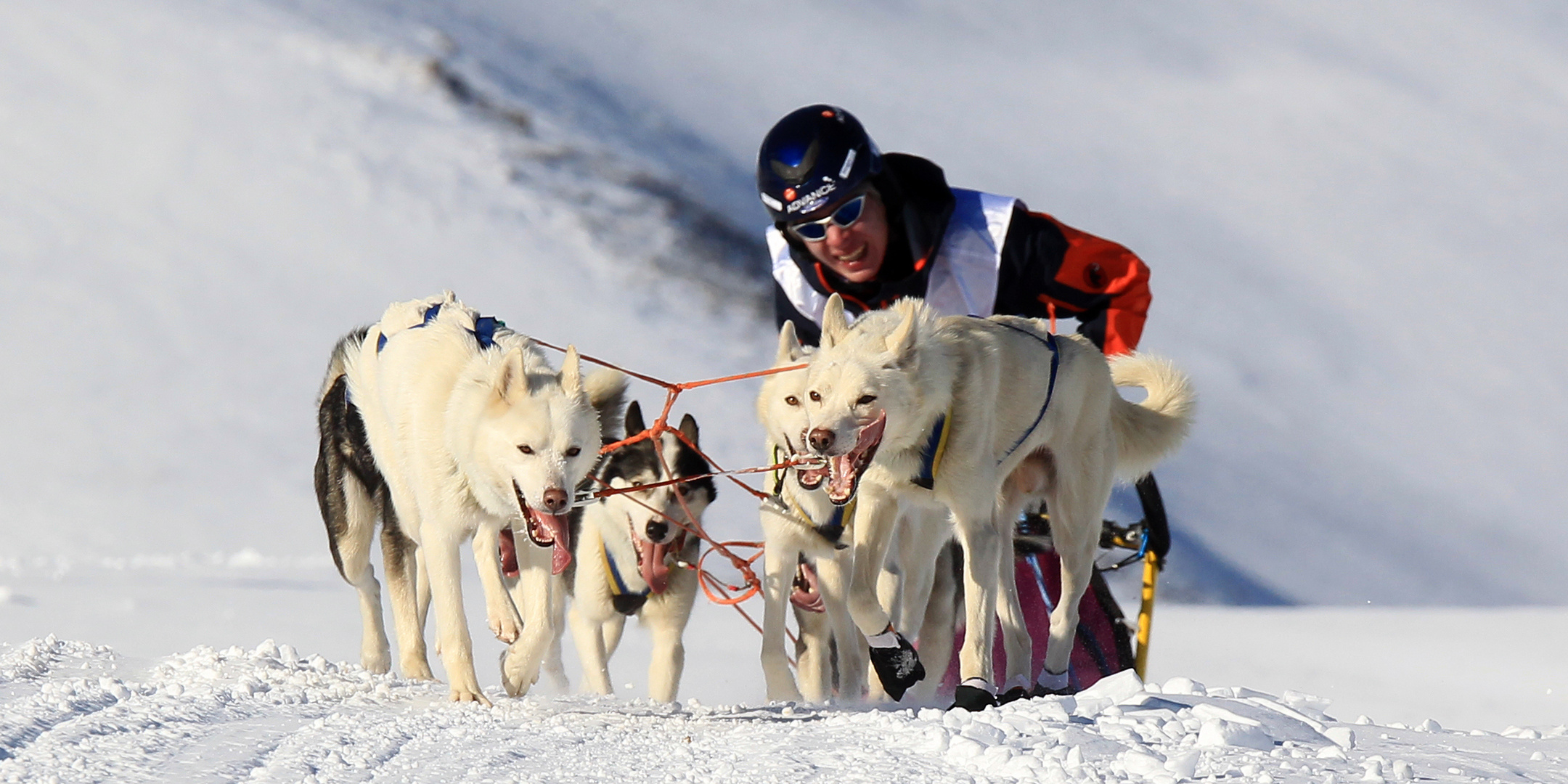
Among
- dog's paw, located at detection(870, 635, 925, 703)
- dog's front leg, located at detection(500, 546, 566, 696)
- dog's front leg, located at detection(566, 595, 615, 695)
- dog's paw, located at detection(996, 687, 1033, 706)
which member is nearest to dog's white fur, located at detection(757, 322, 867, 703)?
dog's paw, located at detection(870, 635, 925, 703)

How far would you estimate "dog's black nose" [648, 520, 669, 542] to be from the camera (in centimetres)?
668

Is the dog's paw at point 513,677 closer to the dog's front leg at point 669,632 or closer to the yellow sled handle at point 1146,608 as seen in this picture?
the dog's front leg at point 669,632

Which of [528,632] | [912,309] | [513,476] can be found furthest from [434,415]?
[912,309]

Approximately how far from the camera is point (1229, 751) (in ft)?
12.1

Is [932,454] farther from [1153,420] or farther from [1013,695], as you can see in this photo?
[1153,420]

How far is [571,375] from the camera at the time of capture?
521 cm

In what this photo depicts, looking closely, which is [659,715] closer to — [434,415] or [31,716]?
[434,415]

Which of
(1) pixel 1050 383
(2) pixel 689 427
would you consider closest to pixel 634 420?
(2) pixel 689 427

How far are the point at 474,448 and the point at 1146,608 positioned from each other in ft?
10.9

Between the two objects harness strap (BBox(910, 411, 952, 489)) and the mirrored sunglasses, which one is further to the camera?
the mirrored sunglasses

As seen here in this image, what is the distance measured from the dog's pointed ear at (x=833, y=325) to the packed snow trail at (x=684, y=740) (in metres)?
1.32

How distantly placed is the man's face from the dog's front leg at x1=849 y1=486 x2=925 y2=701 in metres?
1.73

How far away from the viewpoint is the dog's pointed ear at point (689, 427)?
22.4 feet

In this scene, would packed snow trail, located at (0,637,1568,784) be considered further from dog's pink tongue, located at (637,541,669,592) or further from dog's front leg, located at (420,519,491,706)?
dog's pink tongue, located at (637,541,669,592)
